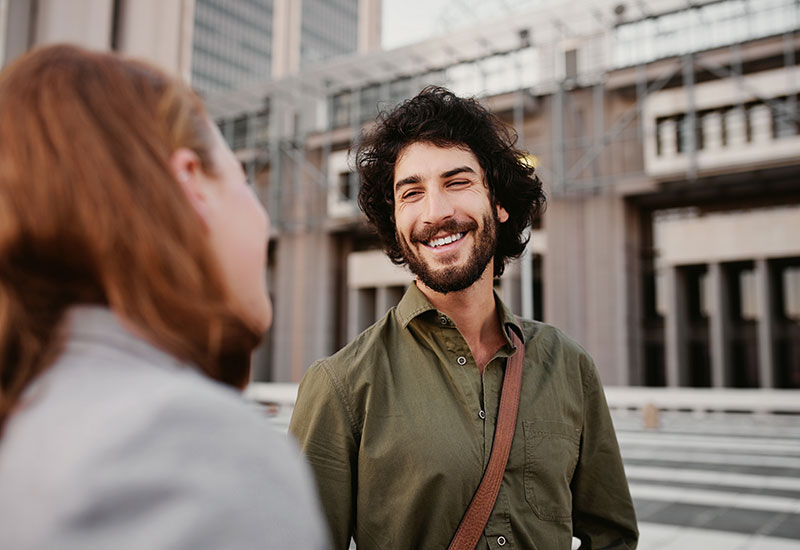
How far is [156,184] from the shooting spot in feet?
2.60

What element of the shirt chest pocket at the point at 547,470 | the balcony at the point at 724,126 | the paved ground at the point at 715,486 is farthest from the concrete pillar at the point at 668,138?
the shirt chest pocket at the point at 547,470

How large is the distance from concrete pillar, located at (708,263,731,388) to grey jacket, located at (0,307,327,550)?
1092 inches

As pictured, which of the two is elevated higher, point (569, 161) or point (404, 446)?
point (569, 161)

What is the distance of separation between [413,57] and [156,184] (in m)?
33.6

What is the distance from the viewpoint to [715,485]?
8516mm

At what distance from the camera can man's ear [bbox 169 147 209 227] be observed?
Result: 0.84 metres

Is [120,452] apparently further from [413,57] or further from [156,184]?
[413,57]

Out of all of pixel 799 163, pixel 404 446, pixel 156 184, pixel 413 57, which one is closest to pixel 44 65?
pixel 156 184

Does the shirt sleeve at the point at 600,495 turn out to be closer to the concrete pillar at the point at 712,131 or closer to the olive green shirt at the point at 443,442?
the olive green shirt at the point at 443,442

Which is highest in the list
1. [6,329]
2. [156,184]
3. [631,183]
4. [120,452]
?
[631,183]

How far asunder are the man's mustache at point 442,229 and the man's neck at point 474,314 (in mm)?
141

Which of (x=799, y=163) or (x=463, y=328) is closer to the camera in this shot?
(x=463, y=328)

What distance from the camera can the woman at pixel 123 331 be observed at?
65cm

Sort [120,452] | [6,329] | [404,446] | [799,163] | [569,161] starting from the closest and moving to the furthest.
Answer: [120,452] < [6,329] < [404,446] < [799,163] < [569,161]
